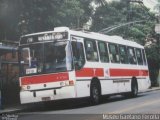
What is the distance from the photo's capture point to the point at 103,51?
75.0 feet

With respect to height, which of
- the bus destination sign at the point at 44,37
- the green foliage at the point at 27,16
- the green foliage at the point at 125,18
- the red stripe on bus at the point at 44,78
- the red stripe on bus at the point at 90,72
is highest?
the green foliage at the point at 125,18

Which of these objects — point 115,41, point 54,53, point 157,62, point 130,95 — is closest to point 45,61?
point 54,53

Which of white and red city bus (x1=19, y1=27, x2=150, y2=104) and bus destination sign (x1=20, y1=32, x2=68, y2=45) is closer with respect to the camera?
white and red city bus (x1=19, y1=27, x2=150, y2=104)

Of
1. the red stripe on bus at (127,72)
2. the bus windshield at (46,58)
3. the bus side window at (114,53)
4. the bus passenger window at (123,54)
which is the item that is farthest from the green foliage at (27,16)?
the red stripe on bus at (127,72)

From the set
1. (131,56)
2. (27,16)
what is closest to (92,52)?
(131,56)

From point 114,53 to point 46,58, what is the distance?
5.71 m

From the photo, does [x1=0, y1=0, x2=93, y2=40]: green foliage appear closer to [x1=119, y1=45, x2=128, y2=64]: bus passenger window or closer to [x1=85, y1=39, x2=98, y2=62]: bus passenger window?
[x1=119, y1=45, x2=128, y2=64]: bus passenger window

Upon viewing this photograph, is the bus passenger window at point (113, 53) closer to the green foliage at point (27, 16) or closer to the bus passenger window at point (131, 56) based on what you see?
the bus passenger window at point (131, 56)

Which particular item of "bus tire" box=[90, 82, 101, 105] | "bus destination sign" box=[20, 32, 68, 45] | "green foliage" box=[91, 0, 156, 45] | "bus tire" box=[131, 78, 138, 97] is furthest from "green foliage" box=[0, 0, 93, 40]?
"green foliage" box=[91, 0, 156, 45]

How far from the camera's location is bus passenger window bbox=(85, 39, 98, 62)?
68.9 feet

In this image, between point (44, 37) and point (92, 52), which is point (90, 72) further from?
point (44, 37)

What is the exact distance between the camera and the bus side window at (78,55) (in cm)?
1969

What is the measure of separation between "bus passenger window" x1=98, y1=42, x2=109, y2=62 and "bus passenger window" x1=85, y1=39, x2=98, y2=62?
57cm

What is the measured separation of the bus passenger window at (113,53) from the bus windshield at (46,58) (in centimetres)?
472
